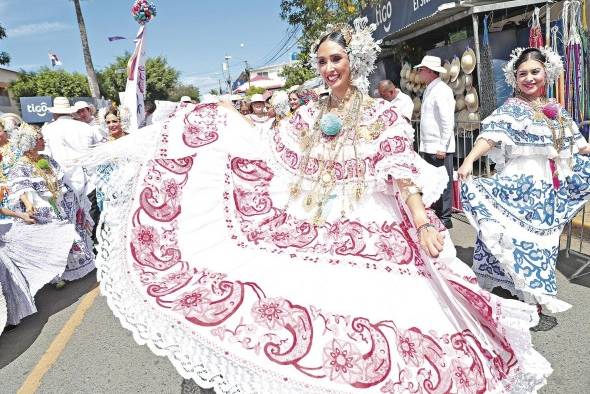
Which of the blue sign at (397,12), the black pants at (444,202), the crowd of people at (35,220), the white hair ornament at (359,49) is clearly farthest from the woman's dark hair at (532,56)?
the blue sign at (397,12)

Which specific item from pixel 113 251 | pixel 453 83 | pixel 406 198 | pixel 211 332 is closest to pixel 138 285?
pixel 113 251

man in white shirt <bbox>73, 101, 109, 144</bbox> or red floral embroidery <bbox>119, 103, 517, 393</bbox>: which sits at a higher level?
man in white shirt <bbox>73, 101, 109, 144</bbox>

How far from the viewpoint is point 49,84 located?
36438 mm

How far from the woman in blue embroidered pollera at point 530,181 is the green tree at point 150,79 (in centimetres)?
4831

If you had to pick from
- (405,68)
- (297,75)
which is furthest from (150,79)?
(405,68)

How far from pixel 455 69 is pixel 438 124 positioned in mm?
3149

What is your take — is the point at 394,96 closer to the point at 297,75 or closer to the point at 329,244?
the point at 329,244

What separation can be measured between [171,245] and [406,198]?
113 centimetres

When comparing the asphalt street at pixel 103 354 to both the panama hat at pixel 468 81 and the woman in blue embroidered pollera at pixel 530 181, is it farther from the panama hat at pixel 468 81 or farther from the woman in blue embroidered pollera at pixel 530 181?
the panama hat at pixel 468 81

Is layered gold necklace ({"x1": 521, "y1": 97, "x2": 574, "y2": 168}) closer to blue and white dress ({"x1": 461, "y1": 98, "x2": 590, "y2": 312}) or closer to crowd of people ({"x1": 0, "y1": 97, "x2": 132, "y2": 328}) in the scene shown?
blue and white dress ({"x1": 461, "y1": 98, "x2": 590, "y2": 312})

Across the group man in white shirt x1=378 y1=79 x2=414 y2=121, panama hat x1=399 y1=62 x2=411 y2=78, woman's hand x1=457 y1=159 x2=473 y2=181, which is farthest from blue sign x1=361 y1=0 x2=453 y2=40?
woman's hand x1=457 y1=159 x2=473 y2=181

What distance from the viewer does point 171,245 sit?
84.4 inches

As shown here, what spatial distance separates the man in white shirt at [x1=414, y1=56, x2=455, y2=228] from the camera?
5.26m

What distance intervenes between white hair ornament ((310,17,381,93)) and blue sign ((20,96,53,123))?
2620 centimetres
